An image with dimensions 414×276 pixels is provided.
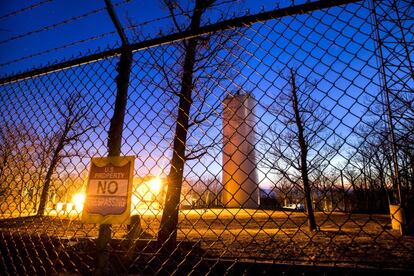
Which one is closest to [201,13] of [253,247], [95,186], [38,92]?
[38,92]

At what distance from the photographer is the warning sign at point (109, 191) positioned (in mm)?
1949

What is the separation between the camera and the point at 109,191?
2.01 metres

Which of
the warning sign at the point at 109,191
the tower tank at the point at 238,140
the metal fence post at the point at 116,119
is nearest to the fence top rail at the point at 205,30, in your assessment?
the metal fence post at the point at 116,119

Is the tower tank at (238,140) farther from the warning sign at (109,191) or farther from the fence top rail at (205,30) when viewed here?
the warning sign at (109,191)

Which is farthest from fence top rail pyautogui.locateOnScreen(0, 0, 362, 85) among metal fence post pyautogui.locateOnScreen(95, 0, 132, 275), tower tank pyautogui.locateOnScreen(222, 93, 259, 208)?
tower tank pyautogui.locateOnScreen(222, 93, 259, 208)

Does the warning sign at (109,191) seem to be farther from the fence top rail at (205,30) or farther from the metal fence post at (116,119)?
the fence top rail at (205,30)

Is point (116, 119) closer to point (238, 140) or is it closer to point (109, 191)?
point (109, 191)

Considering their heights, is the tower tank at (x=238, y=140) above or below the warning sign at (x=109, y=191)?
above

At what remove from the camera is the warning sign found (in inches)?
76.7

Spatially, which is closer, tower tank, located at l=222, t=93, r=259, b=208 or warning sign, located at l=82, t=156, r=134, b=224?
warning sign, located at l=82, t=156, r=134, b=224

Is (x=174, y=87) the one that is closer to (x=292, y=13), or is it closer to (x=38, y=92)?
(x=38, y=92)

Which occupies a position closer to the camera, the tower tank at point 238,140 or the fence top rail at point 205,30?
the fence top rail at point 205,30

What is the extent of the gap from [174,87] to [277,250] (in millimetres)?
5995

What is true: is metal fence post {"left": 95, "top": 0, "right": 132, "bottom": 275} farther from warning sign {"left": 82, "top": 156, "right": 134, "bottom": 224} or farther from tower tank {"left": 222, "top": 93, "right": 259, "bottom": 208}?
tower tank {"left": 222, "top": 93, "right": 259, "bottom": 208}
